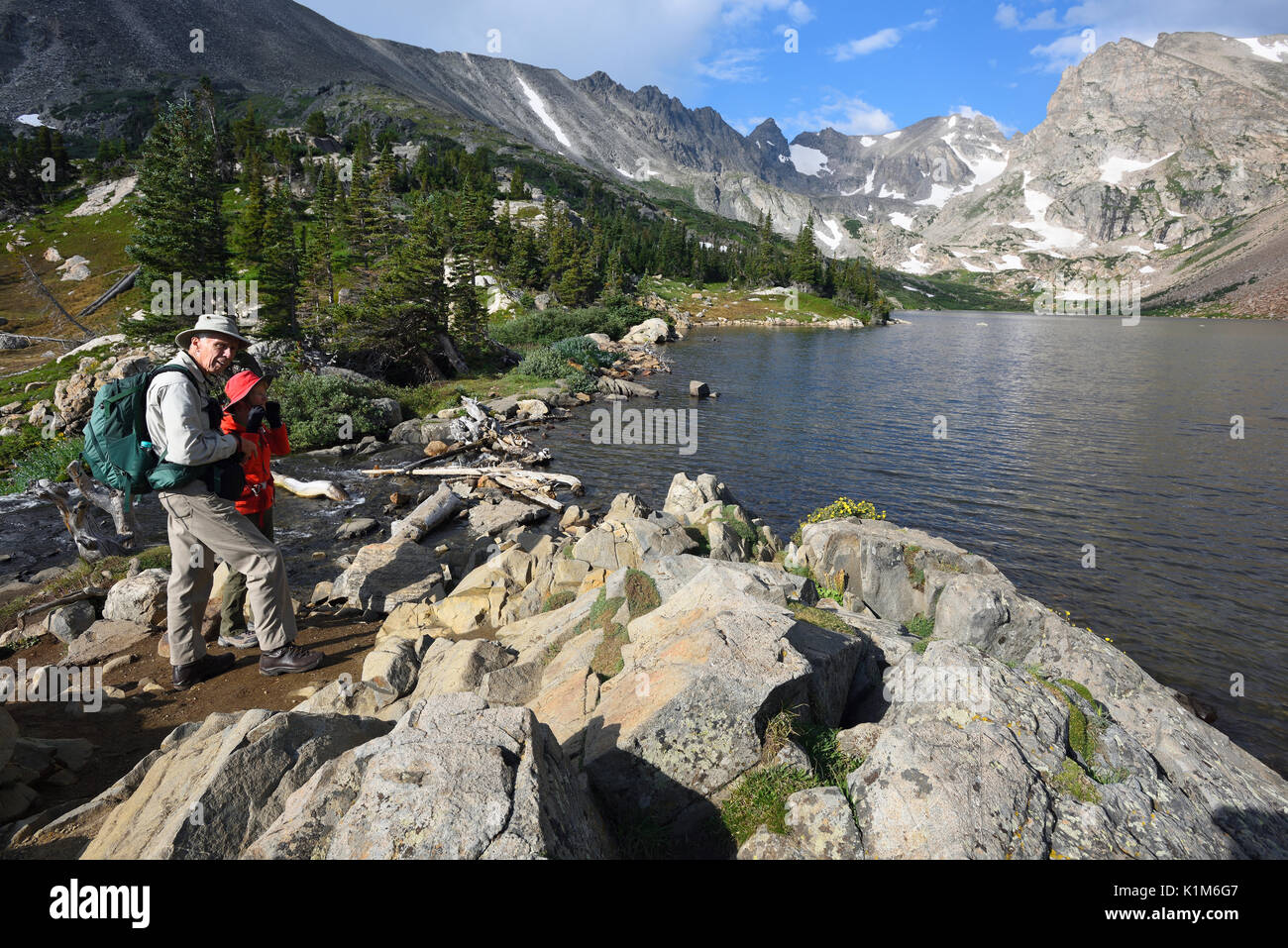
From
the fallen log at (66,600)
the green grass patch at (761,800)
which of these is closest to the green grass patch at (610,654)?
the green grass patch at (761,800)

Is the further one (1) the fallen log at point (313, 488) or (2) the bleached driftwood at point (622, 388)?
(2) the bleached driftwood at point (622, 388)

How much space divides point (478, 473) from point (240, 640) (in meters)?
14.5

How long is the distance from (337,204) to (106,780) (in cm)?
8357

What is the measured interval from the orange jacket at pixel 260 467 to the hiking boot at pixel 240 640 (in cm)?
238

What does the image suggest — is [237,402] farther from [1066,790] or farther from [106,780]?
[1066,790]

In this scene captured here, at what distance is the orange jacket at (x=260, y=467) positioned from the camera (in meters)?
8.67

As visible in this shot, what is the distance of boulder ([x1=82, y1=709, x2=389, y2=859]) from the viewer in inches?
165

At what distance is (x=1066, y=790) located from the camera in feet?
16.7

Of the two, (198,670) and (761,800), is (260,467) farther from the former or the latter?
(761,800)

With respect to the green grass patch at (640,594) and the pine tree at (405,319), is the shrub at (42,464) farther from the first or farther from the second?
the green grass patch at (640,594)

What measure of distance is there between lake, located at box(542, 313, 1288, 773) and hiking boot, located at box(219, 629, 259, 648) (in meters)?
14.9

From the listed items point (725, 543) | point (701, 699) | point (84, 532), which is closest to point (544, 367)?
point (84, 532)

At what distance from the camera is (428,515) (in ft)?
61.3
